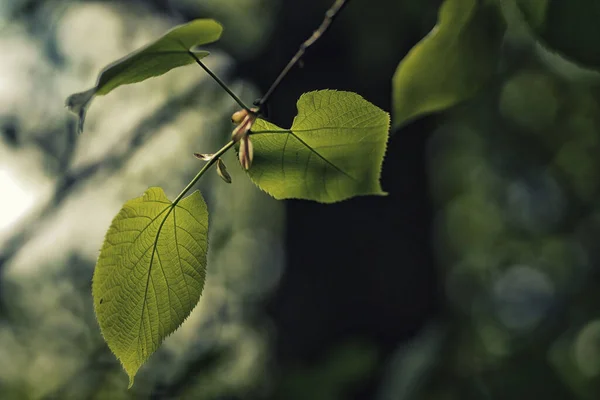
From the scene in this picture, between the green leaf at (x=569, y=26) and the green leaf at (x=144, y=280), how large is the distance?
0.37 m

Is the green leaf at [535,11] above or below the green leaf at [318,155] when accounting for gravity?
above

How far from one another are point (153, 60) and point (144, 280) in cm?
21

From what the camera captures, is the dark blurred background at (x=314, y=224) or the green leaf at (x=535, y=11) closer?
the green leaf at (x=535, y=11)

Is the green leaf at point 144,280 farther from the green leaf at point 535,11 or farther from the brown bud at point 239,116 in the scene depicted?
the green leaf at point 535,11

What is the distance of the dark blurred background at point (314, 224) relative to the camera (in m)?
1.93

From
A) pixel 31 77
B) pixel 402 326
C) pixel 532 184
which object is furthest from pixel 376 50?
pixel 532 184

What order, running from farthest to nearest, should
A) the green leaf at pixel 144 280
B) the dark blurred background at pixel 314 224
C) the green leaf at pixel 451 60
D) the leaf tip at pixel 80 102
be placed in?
the dark blurred background at pixel 314 224 < the green leaf at pixel 451 60 < the green leaf at pixel 144 280 < the leaf tip at pixel 80 102

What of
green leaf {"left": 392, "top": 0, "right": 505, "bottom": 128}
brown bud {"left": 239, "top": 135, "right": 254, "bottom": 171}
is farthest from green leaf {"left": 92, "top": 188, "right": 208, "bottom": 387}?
green leaf {"left": 392, "top": 0, "right": 505, "bottom": 128}

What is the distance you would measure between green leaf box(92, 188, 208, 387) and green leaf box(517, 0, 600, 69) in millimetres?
374

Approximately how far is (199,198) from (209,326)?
8.76ft

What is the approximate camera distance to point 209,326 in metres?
3.15

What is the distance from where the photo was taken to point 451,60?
29.7 inches

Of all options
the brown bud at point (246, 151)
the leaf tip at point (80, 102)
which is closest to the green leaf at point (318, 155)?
the brown bud at point (246, 151)

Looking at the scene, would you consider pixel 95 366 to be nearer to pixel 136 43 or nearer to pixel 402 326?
pixel 402 326
